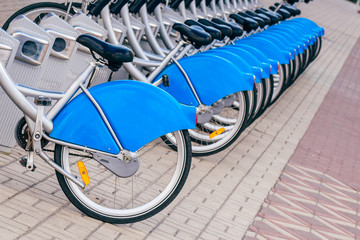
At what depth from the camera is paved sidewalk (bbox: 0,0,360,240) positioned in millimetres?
4000

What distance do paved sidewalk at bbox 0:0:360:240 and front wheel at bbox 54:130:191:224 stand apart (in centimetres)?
9

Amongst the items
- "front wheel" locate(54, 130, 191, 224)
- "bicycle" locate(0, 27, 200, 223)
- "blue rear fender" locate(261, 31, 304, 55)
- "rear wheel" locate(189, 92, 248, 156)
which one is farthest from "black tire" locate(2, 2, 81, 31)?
"blue rear fender" locate(261, 31, 304, 55)

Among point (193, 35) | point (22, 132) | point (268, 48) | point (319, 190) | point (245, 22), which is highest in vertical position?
point (193, 35)

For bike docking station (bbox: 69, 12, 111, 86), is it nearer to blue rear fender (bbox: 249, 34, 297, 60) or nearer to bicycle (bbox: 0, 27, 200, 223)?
bicycle (bbox: 0, 27, 200, 223)

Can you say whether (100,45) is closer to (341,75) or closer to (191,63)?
(191,63)

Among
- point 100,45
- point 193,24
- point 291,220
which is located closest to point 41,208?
point 100,45

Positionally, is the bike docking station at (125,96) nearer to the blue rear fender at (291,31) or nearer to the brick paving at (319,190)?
the brick paving at (319,190)

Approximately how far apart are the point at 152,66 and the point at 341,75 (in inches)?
354

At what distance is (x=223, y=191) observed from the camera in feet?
17.6

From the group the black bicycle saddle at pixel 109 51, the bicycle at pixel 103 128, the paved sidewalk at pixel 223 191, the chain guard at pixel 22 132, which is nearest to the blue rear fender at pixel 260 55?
the paved sidewalk at pixel 223 191

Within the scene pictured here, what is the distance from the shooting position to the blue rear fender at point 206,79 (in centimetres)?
Answer: 550

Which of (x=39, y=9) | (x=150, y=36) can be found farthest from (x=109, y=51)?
(x=150, y=36)

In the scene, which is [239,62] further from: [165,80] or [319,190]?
[319,190]

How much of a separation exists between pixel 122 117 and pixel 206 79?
5.45 feet
